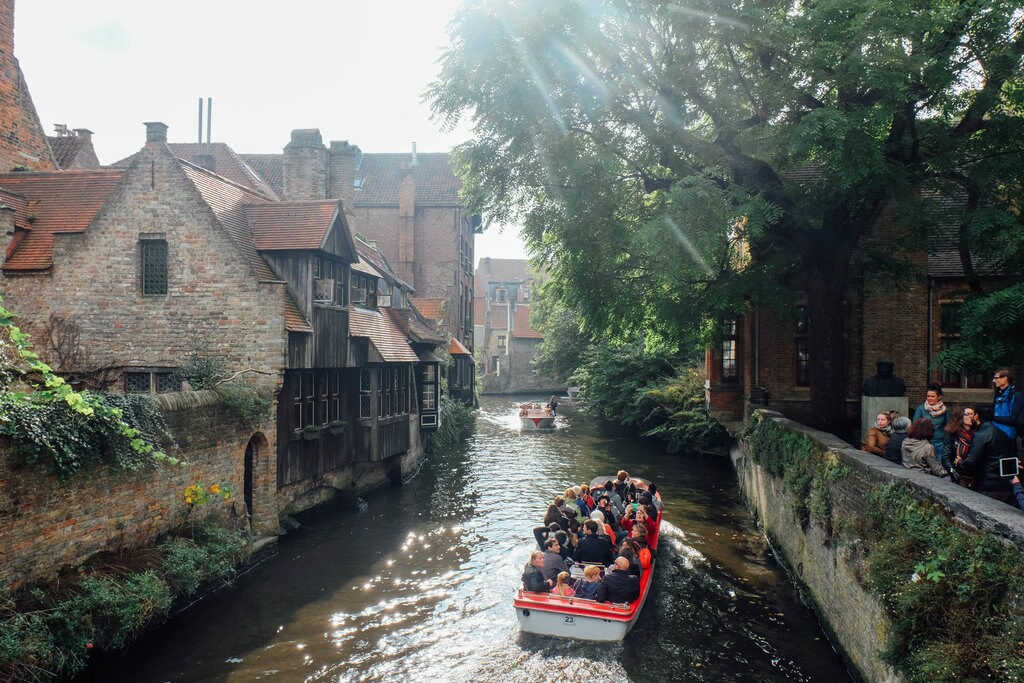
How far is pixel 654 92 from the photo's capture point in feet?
44.8

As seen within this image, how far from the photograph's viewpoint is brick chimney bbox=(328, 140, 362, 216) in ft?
76.9

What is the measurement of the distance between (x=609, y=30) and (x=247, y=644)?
12.0 metres

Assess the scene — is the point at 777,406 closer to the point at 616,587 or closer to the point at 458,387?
the point at 616,587

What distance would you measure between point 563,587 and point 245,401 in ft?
23.1

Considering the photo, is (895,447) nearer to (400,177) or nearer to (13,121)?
(13,121)

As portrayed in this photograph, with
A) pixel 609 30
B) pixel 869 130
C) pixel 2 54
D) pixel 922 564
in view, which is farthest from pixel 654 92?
pixel 2 54

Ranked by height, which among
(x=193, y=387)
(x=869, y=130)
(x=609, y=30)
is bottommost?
(x=193, y=387)

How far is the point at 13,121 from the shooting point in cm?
2084

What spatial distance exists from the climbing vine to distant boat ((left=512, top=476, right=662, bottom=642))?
5.72 meters

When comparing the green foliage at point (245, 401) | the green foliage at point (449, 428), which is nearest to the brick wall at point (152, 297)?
the green foliage at point (245, 401)

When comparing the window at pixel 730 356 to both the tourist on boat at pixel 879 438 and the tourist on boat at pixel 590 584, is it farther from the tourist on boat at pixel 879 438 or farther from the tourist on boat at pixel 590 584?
the tourist on boat at pixel 590 584

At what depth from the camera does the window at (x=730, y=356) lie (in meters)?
20.7

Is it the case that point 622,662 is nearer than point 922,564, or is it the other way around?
point 922,564

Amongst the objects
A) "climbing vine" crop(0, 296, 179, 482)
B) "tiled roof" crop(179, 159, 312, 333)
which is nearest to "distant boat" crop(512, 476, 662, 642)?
"climbing vine" crop(0, 296, 179, 482)
